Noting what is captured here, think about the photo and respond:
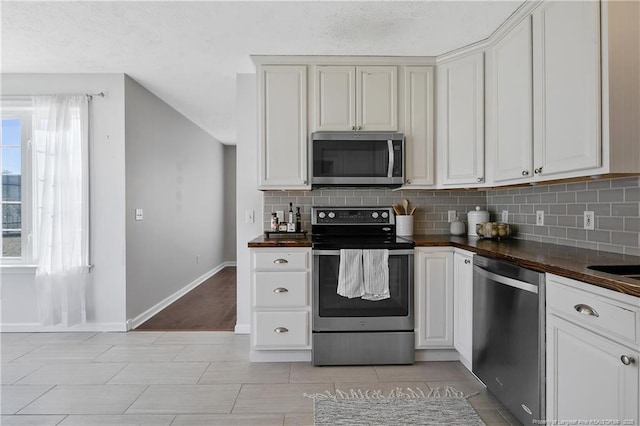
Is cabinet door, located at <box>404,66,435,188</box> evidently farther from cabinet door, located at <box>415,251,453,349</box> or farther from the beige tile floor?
the beige tile floor

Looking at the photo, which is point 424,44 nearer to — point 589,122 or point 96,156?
point 589,122

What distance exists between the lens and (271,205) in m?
3.28

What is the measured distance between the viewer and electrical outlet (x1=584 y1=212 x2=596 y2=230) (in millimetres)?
2066

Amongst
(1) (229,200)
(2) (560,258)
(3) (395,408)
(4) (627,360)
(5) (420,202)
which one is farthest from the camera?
(1) (229,200)

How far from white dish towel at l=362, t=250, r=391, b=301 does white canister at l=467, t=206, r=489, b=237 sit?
0.97m

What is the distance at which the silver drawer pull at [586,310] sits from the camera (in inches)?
52.8

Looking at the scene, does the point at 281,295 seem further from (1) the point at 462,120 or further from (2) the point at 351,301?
(1) the point at 462,120

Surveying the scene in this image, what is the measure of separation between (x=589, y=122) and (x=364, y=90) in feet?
5.42

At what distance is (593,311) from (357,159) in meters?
Result: 1.90

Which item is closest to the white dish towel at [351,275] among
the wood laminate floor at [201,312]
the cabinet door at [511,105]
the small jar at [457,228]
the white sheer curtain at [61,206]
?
the small jar at [457,228]

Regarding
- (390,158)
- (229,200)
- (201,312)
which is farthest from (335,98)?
(229,200)

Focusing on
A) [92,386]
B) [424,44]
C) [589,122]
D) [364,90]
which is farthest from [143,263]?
[589,122]

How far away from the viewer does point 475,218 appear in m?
3.04

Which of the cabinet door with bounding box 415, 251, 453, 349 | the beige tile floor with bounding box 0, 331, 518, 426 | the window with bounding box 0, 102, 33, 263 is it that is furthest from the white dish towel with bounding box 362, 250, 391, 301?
the window with bounding box 0, 102, 33, 263
